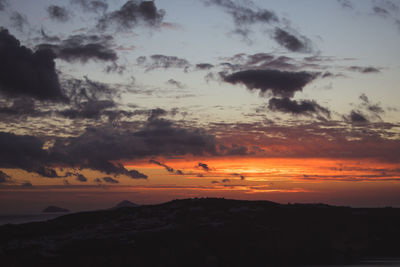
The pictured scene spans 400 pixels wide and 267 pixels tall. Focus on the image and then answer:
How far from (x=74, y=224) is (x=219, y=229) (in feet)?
103

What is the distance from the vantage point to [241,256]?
73.1 m

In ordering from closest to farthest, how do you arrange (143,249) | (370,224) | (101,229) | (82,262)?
(82,262) < (143,249) < (101,229) < (370,224)

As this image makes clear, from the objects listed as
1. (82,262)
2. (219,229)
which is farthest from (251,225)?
(82,262)

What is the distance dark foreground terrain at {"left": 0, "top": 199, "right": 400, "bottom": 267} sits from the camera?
222ft

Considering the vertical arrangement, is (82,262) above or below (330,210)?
below

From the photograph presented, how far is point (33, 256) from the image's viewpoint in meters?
64.8

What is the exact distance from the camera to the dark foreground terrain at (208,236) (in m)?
67.6

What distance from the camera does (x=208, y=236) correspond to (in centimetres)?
7656

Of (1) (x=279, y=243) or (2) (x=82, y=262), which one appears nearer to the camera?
(2) (x=82, y=262)

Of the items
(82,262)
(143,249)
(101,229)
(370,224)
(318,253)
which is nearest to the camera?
(82,262)

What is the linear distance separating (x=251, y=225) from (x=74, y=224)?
35.8 meters


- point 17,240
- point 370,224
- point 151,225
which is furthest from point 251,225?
point 17,240

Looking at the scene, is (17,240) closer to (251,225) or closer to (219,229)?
(219,229)

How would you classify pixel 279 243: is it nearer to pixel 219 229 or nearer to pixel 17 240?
pixel 219 229
